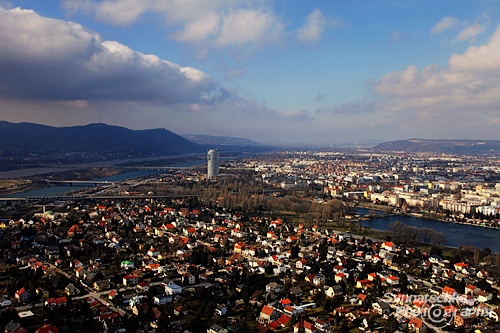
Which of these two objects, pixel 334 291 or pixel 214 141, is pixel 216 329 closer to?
pixel 334 291

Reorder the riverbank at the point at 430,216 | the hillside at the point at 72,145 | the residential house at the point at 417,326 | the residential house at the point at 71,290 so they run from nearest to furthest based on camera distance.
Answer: the residential house at the point at 417,326, the residential house at the point at 71,290, the riverbank at the point at 430,216, the hillside at the point at 72,145

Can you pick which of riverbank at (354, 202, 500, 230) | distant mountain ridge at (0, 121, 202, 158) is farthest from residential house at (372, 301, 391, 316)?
distant mountain ridge at (0, 121, 202, 158)

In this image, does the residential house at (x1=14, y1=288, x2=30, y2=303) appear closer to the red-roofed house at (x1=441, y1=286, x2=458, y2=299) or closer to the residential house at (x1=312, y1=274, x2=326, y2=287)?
the residential house at (x1=312, y1=274, x2=326, y2=287)

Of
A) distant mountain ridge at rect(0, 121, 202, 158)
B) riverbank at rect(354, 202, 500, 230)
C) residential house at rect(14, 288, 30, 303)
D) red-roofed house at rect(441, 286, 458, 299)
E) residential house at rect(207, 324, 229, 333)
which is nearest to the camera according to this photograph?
residential house at rect(207, 324, 229, 333)

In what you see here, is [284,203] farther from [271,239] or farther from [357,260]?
[357,260]

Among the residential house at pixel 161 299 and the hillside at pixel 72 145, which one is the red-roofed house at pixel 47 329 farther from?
the hillside at pixel 72 145

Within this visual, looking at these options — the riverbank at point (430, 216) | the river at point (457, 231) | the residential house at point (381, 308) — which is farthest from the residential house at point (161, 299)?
the riverbank at point (430, 216)

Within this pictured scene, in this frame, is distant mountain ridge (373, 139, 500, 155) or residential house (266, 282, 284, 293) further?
distant mountain ridge (373, 139, 500, 155)
